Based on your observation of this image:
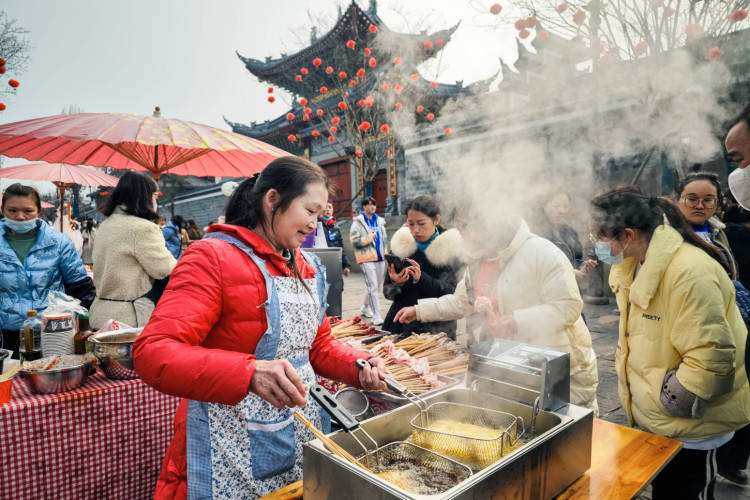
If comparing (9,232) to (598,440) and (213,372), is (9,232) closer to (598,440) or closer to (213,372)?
(213,372)

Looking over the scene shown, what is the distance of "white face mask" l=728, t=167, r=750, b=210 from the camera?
253 centimetres

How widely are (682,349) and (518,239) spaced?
1.02m

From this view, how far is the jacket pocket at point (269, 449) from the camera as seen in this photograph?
1.40m

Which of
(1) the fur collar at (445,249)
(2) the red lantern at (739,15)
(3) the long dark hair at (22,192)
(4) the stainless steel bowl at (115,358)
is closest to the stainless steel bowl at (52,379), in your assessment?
(4) the stainless steel bowl at (115,358)

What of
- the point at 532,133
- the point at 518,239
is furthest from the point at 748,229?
the point at 532,133

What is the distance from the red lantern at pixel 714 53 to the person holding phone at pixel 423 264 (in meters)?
5.12

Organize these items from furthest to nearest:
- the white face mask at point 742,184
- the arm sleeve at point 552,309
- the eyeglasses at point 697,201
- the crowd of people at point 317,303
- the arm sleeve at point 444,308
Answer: the eyeglasses at point 697,201 < the arm sleeve at point 444,308 < the white face mask at point 742,184 < the arm sleeve at point 552,309 < the crowd of people at point 317,303

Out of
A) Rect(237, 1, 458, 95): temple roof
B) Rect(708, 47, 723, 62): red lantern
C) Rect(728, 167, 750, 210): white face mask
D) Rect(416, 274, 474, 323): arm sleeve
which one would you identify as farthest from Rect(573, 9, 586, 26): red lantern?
Rect(237, 1, 458, 95): temple roof

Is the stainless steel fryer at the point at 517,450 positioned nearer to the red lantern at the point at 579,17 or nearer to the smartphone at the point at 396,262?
the smartphone at the point at 396,262

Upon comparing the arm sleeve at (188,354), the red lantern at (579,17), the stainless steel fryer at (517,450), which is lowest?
the stainless steel fryer at (517,450)

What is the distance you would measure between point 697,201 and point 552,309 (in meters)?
2.15

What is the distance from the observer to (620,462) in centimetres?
152

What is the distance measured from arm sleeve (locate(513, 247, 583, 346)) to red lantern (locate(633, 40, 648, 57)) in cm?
599

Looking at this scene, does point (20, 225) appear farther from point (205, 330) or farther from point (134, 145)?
point (205, 330)
